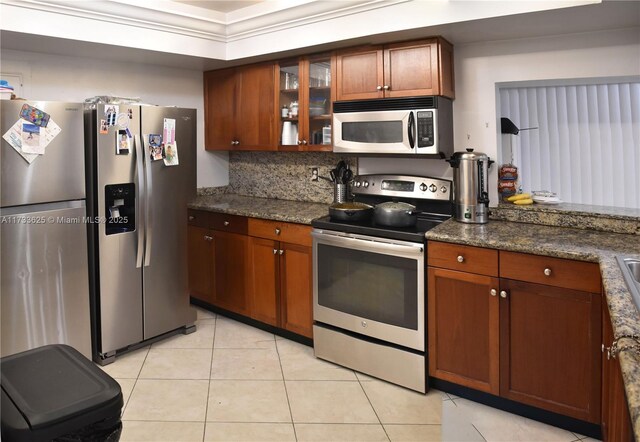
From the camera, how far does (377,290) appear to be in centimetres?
280

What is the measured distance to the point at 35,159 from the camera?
269 centimetres

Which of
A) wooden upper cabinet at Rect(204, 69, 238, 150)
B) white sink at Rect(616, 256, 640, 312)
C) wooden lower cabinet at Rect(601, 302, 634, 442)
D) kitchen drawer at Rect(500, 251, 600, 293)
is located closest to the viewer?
wooden lower cabinet at Rect(601, 302, 634, 442)

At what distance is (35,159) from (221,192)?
196cm

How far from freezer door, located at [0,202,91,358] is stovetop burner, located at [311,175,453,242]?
4.88ft

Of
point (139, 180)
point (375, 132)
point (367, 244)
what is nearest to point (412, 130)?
point (375, 132)

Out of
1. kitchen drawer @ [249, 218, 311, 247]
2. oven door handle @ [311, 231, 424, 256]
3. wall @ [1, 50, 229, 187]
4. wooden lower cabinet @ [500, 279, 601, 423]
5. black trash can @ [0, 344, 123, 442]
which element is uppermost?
wall @ [1, 50, 229, 187]

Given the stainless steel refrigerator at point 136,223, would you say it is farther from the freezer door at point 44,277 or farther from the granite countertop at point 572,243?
the granite countertop at point 572,243

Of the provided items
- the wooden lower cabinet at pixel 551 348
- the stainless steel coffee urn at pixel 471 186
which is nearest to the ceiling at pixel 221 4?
the stainless steel coffee urn at pixel 471 186

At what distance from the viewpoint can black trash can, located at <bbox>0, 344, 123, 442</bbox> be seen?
0.78 m

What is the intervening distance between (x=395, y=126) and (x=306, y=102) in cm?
82

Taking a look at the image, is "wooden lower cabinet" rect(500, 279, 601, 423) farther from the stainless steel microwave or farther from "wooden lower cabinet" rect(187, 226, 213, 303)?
"wooden lower cabinet" rect(187, 226, 213, 303)

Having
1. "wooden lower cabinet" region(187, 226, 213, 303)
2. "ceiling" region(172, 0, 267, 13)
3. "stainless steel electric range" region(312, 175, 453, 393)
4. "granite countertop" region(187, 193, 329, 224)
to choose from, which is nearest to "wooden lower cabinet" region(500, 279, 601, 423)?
"stainless steel electric range" region(312, 175, 453, 393)

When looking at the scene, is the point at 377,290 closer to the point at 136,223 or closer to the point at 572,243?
the point at 572,243

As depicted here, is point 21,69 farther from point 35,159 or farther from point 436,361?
point 436,361
